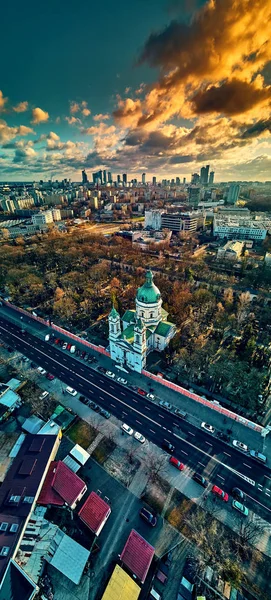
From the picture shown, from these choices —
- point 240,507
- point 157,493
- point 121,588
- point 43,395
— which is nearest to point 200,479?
point 240,507

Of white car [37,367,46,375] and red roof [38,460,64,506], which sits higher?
red roof [38,460,64,506]

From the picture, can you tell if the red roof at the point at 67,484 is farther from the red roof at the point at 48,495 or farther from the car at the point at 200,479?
the car at the point at 200,479

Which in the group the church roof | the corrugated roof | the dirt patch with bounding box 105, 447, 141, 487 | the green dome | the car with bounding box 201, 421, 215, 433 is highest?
the green dome

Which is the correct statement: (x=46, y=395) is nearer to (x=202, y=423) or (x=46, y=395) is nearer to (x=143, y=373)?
(x=143, y=373)

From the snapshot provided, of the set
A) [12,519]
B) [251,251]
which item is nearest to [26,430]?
[12,519]

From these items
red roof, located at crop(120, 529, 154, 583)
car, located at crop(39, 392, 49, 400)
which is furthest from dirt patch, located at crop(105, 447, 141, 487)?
car, located at crop(39, 392, 49, 400)

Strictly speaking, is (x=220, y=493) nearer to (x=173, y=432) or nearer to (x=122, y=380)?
(x=173, y=432)

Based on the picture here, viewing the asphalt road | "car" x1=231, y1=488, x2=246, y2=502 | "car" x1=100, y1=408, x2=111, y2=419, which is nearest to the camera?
"car" x1=231, y1=488, x2=246, y2=502

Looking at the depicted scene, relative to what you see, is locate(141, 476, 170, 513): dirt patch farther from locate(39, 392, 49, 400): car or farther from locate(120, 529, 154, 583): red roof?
locate(39, 392, 49, 400): car
